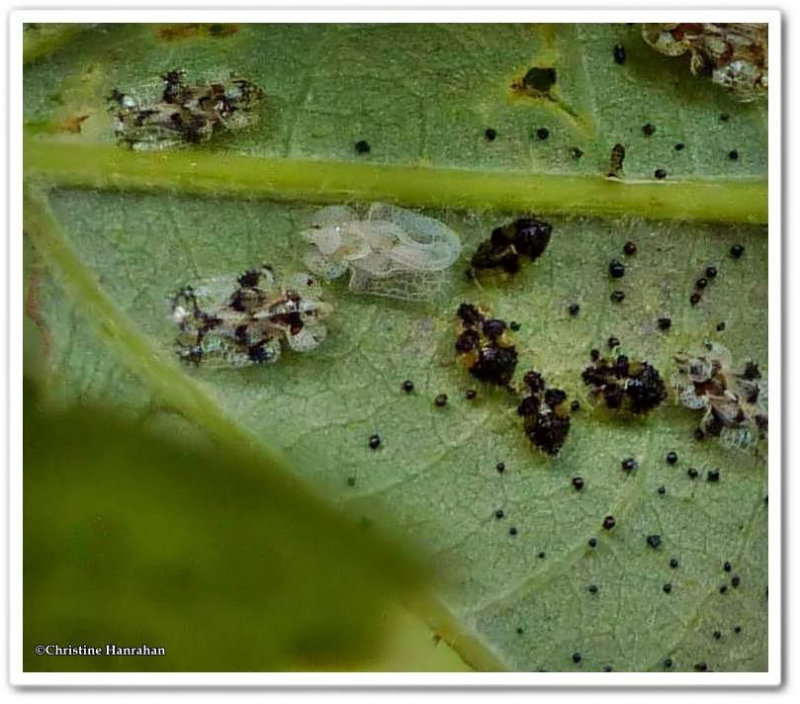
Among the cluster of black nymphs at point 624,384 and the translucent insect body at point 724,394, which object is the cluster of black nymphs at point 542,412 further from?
the translucent insect body at point 724,394

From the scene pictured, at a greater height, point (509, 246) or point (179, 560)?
point (509, 246)

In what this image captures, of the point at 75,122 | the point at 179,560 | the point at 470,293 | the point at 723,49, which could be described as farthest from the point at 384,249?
the point at 723,49

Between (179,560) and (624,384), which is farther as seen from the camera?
(624,384)

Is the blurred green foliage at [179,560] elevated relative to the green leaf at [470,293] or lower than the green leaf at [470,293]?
lower

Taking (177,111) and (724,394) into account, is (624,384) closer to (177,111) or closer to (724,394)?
(724,394)
